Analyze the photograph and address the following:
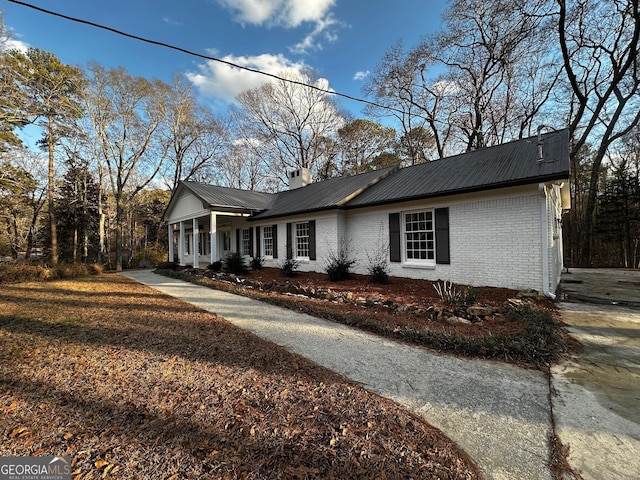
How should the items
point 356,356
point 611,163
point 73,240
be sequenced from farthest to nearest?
point 73,240, point 611,163, point 356,356

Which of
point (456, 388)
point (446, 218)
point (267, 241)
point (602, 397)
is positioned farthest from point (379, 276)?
point (267, 241)

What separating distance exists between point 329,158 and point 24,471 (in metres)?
25.4

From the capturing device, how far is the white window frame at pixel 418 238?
28.5 ft

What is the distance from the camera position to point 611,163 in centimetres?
1884

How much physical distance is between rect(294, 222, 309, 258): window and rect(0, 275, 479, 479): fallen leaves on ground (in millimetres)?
8199

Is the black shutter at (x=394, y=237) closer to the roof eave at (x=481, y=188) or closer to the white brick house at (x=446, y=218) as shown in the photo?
the white brick house at (x=446, y=218)

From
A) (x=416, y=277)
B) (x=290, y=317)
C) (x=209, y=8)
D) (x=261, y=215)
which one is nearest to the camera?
(x=290, y=317)

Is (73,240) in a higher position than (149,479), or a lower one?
higher

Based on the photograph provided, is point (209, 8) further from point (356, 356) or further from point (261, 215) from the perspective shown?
point (356, 356)

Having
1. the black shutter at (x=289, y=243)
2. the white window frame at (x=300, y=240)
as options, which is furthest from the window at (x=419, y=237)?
the black shutter at (x=289, y=243)

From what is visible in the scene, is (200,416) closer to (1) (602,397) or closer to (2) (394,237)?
(1) (602,397)

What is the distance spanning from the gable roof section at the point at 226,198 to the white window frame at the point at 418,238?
27.2 feet

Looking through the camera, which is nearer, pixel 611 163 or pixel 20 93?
pixel 20 93

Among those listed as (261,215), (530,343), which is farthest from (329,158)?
(530,343)
